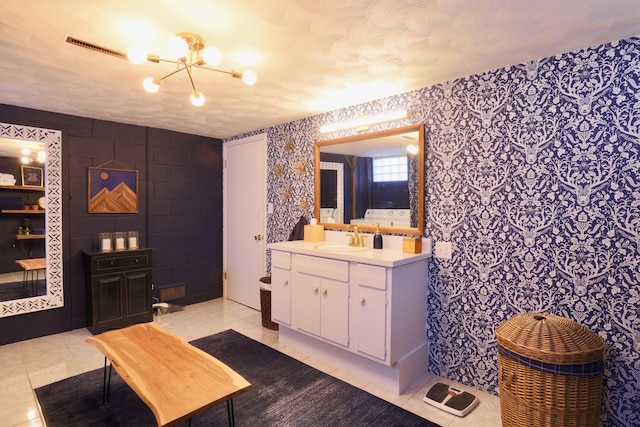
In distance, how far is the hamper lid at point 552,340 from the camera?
68.5 inches

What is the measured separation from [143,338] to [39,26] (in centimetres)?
185

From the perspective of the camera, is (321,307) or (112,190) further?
(112,190)

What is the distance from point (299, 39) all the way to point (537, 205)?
69.8 inches

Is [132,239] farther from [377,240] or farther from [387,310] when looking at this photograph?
[387,310]

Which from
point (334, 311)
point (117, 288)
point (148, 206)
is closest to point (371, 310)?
point (334, 311)

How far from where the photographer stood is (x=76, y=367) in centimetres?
279

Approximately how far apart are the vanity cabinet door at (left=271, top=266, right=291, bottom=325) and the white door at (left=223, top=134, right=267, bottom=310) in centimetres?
97

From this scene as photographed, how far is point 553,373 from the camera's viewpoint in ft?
5.82

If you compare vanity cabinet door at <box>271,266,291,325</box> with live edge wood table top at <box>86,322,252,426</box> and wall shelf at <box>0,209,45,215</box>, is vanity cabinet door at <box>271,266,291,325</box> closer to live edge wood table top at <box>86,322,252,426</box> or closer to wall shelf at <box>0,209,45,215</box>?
live edge wood table top at <box>86,322,252,426</box>

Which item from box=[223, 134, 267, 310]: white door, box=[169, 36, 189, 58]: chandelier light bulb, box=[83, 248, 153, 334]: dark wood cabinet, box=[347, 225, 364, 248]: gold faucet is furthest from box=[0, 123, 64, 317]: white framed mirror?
box=[347, 225, 364, 248]: gold faucet

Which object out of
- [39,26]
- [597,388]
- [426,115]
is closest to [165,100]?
[39,26]

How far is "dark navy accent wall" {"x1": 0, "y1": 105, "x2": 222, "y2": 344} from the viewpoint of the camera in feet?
11.5

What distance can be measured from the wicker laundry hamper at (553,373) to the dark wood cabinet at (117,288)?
3.42m

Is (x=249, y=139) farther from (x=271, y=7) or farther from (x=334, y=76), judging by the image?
(x=271, y=7)
